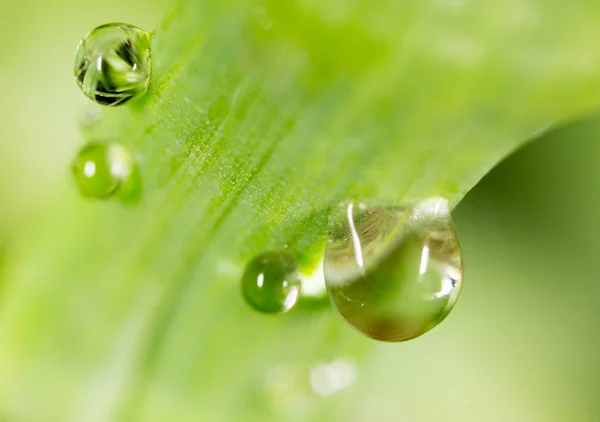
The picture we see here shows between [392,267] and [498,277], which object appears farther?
[498,277]

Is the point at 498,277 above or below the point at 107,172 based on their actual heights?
above

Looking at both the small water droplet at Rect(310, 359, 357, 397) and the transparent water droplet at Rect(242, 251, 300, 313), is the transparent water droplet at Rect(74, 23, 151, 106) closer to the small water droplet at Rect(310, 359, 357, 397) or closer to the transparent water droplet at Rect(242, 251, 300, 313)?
the transparent water droplet at Rect(242, 251, 300, 313)

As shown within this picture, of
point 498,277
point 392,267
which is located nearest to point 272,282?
point 392,267

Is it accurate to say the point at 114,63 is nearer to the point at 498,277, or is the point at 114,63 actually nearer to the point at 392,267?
the point at 392,267

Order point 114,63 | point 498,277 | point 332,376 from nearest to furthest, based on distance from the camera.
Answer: point 114,63 < point 332,376 < point 498,277

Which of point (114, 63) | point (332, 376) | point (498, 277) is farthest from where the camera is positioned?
point (498, 277)

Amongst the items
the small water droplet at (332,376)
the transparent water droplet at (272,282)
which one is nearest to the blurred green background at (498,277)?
the small water droplet at (332,376)

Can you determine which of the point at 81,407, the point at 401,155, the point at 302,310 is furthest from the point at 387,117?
the point at 81,407
